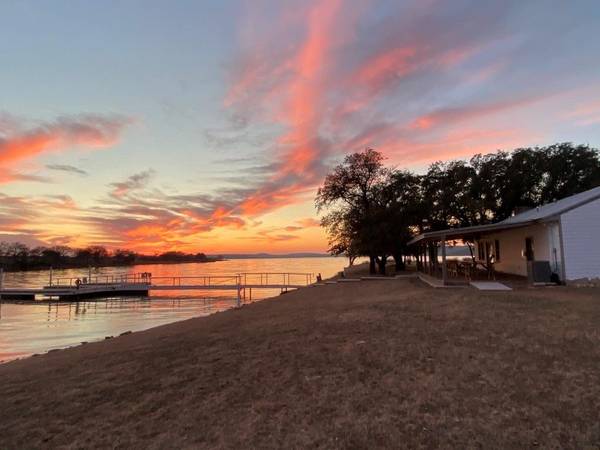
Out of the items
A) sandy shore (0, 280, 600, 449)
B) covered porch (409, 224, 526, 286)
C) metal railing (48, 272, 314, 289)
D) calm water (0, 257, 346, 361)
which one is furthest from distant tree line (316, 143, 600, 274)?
sandy shore (0, 280, 600, 449)

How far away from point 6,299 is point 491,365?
52.4 meters

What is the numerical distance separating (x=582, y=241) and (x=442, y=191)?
1947cm

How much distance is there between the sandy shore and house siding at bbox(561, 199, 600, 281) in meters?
6.97

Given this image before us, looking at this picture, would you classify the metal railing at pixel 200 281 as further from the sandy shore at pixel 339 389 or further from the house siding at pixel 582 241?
the sandy shore at pixel 339 389

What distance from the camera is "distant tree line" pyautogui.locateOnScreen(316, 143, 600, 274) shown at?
33531mm

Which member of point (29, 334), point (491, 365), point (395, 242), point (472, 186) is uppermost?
point (472, 186)

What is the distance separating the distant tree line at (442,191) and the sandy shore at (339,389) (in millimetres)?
23765

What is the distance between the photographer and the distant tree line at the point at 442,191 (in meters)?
33.5

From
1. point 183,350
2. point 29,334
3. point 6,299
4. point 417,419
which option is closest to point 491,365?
point 417,419

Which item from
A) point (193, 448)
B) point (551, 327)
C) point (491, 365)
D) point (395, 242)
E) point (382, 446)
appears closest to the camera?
point (382, 446)

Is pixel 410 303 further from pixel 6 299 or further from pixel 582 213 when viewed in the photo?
pixel 6 299

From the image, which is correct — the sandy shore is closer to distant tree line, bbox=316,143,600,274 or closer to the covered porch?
the covered porch

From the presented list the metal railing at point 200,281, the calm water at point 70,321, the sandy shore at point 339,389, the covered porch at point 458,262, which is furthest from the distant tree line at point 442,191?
the sandy shore at point 339,389

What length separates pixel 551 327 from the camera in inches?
325
